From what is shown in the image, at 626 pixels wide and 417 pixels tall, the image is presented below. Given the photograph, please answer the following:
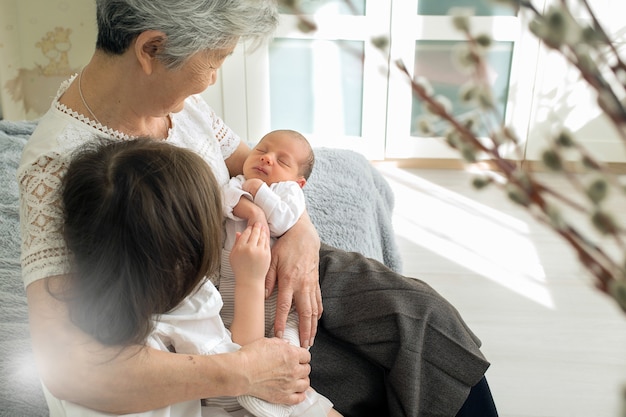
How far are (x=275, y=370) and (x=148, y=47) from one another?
62 cm

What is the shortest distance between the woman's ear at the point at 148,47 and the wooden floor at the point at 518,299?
132 centimetres

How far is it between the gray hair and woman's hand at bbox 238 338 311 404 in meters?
0.53

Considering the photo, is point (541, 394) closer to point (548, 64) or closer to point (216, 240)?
point (216, 240)

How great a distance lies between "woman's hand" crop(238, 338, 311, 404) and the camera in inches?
45.4

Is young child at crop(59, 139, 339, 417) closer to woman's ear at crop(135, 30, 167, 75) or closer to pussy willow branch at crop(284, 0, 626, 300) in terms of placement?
woman's ear at crop(135, 30, 167, 75)

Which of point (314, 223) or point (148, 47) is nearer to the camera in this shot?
point (148, 47)

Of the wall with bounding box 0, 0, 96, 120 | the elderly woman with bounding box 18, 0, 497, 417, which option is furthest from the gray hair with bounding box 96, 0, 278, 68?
the wall with bounding box 0, 0, 96, 120

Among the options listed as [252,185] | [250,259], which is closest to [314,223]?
[252,185]

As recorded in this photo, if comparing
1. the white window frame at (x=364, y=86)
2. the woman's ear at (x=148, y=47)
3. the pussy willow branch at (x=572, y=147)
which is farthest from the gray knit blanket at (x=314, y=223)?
the white window frame at (x=364, y=86)

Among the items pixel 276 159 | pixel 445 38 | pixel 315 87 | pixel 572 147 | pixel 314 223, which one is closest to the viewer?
pixel 572 147

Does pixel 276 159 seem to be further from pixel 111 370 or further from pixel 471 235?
pixel 471 235

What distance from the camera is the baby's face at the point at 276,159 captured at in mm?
1638

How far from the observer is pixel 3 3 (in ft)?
12.4

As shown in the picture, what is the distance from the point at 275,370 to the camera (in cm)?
119
